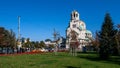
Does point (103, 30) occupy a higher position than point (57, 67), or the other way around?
point (103, 30)

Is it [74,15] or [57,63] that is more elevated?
[74,15]

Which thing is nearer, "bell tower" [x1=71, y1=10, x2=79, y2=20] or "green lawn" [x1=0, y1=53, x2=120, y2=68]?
"green lawn" [x1=0, y1=53, x2=120, y2=68]

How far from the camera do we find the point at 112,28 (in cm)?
6675

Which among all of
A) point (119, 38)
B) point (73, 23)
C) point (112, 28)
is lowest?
point (119, 38)

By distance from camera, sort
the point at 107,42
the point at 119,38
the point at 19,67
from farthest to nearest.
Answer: the point at 107,42, the point at 119,38, the point at 19,67

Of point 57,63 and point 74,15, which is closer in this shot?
point 57,63

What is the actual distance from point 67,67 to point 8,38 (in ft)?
211

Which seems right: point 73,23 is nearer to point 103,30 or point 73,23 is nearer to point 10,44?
point 10,44

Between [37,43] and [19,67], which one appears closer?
[19,67]

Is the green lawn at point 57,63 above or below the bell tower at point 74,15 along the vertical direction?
below

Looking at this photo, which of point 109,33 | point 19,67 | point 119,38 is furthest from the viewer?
point 109,33

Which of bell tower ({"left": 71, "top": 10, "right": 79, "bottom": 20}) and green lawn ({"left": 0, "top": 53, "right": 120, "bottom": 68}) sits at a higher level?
bell tower ({"left": 71, "top": 10, "right": 79, "bottom": 20})

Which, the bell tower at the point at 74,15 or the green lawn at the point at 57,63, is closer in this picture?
the green lawn at the point at 57,63

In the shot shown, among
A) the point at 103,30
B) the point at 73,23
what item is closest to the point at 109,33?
the point at 103,30
